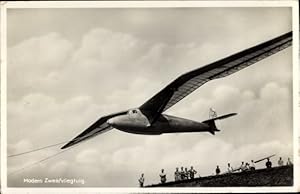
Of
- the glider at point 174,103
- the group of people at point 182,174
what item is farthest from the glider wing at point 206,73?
the group of people at point 182,174

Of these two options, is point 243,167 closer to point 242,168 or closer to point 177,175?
point 242,168

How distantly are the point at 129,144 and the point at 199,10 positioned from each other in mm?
283

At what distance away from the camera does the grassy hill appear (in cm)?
94

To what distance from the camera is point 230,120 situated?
0.95 metres

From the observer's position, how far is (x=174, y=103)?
37.5 inches

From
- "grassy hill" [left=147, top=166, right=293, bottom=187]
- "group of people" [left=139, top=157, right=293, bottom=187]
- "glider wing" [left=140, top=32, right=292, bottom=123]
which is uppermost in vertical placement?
"glider wing" [left=140, top=32, right=292, bottom=123]

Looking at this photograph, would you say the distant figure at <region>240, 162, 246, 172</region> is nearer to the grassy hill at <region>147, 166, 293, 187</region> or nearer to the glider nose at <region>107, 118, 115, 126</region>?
the grassy hill at <region>147, 166, 293, 187</region>

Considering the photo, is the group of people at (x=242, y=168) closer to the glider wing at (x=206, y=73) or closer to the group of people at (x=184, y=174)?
the group of people at (x=184, y=174)

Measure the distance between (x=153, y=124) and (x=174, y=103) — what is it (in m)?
0.06

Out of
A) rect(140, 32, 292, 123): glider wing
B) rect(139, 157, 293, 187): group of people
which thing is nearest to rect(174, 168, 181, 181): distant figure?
rect(139, 157, 293, 187): group of people

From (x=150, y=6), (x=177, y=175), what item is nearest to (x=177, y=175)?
(x=177, y=175)

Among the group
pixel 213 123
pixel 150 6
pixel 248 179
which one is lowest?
pixel 248 179

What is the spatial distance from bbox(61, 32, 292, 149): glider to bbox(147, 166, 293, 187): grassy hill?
0.30 ft

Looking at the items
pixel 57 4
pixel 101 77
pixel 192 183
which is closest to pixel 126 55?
pixel 101 77
